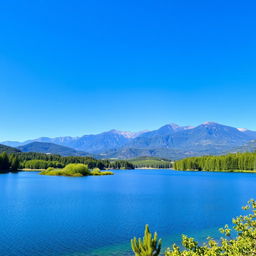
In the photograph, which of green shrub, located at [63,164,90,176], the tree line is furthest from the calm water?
the tree line

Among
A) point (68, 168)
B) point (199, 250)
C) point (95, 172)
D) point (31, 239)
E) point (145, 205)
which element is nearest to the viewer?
point (199, 250)

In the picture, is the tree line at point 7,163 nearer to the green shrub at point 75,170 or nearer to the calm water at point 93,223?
the green shrub at point 75,170

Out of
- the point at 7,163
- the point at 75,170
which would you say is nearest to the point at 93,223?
the point at 75,170

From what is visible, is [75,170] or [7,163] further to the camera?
[7,163]

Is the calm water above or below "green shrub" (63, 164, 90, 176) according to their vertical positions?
below

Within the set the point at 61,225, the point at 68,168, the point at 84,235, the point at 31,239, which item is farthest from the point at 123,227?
the point at 68,168

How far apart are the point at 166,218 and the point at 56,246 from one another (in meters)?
21.7

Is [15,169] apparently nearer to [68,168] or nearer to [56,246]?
[68,168]

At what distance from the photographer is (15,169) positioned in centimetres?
19588

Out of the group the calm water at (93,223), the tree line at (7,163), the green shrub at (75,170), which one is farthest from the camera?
the tree line at (7,163)

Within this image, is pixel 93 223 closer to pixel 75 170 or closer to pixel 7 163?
pixel 75 170

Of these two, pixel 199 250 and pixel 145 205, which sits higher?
pixel 199 250

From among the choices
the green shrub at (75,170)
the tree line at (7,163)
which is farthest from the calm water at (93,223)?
the tree line at (7,163)

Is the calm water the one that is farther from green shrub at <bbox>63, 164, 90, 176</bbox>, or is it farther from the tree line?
the tree line
